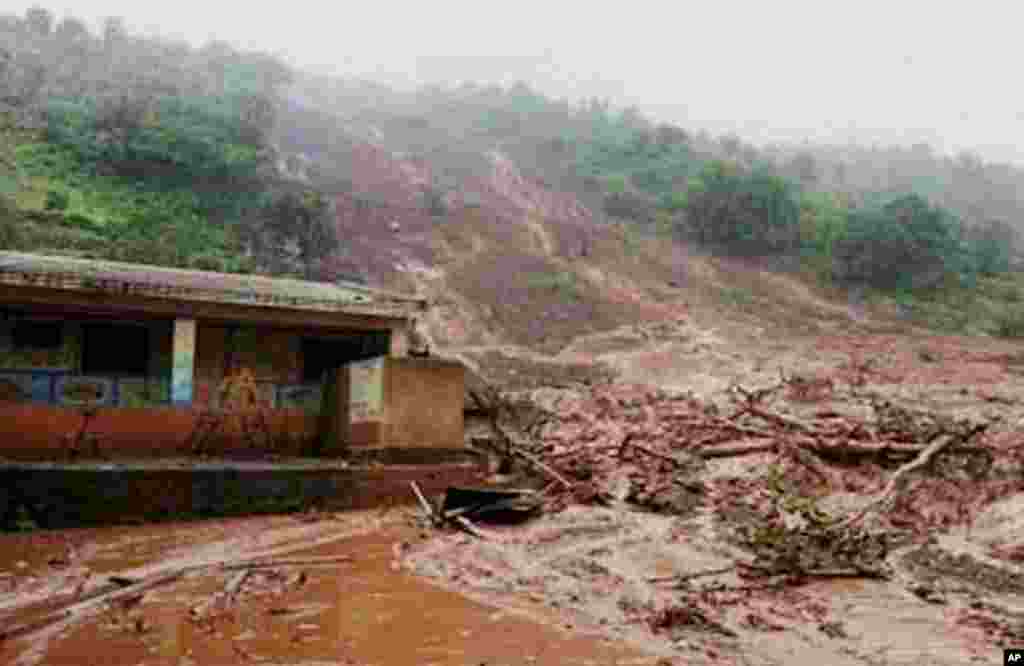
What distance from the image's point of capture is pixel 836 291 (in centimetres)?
3588

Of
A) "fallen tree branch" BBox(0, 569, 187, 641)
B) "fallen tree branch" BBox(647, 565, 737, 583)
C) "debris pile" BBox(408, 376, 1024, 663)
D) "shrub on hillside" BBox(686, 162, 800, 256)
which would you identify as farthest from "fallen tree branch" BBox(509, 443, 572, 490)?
"shrub on hillside" BBox(686, 162, 800, 256)

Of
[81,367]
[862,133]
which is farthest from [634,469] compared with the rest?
[862,133]

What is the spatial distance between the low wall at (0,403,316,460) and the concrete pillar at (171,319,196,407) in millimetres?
280

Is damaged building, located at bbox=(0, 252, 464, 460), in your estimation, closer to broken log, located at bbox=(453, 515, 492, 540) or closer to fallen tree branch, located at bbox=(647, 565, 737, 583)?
broken log, located at bbox=(453, 515, 492, 540)

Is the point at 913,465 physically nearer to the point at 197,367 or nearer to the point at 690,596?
the point at 690,596

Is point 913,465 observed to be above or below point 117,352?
below

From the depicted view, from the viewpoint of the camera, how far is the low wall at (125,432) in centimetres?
1562

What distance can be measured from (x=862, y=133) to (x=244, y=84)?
186 feet

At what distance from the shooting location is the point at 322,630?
8.32 metres

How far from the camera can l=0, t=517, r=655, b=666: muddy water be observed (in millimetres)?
7461

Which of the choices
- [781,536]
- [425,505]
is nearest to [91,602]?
[425,505]

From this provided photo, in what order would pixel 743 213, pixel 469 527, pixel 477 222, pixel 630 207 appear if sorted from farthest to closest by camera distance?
pixel 630 207 < pixel 477 222 < pixel 743 213 < pixel 469 527

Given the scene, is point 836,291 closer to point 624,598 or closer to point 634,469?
point 634,469

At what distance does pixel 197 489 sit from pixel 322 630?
22.6ft
